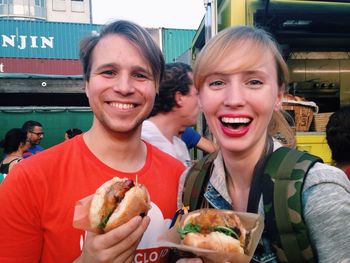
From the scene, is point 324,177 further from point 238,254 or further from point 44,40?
point 44,40

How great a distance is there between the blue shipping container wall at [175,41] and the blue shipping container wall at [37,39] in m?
4.46

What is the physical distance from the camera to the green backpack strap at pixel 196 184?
1.80 metres

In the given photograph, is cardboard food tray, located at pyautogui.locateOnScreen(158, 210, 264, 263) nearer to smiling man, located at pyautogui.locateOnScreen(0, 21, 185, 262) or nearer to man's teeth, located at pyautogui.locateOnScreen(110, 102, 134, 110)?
smiling man, located at pyautogui.locateOnScreen(0, 21, 185, 262)

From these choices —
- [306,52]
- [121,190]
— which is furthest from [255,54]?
[306,52]

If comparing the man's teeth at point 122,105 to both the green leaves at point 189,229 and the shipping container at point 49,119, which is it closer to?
the green leaves at point 189,229

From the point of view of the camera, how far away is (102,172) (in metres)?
1.87

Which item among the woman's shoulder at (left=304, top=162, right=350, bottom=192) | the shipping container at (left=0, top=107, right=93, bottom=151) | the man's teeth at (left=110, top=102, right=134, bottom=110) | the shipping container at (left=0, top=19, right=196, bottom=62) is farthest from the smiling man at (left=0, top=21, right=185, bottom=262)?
the shipping container at (left=0, top=19, right=196, bottom=62)

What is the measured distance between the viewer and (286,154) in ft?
5.19

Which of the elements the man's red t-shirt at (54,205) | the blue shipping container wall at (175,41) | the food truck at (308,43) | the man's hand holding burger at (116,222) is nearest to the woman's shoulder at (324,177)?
the man's hand holding burger at (116,222)

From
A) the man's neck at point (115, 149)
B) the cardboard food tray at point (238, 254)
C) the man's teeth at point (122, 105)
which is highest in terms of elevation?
the man's teeth at point (122, 105)

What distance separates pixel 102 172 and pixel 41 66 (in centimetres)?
2027

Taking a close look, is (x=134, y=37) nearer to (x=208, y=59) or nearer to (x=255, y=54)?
(x=208, y=59)

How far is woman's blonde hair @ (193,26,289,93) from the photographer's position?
169cm

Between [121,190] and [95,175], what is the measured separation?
0.95ft
